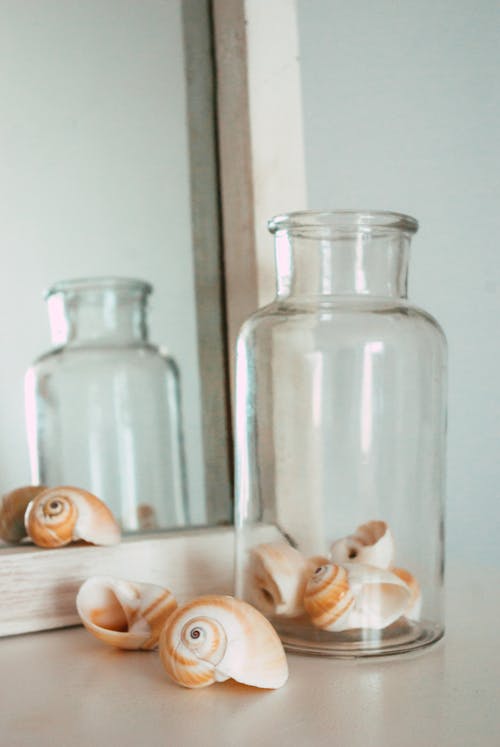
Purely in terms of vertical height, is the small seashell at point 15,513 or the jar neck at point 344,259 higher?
the jar neck at point 344,259

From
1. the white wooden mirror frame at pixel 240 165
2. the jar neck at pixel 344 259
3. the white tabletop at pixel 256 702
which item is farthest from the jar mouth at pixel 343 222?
the white tabletop at pixel 256 702

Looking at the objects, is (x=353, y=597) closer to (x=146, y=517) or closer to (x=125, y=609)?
(x=125, y=609)

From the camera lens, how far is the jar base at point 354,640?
59cm

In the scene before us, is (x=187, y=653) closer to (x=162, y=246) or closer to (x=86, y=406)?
(x=86, y=406)

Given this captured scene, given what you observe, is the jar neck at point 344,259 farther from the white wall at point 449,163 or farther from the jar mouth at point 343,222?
the white wall at point 449,163

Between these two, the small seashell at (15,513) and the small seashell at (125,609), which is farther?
the small seashell at (15,513)

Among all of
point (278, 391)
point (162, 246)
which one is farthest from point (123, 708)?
point (162, 246)

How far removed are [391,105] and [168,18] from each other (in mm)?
321

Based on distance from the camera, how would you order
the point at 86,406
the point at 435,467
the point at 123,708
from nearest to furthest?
the point at 123,708 → the point at 435,467 → the point at 86,406

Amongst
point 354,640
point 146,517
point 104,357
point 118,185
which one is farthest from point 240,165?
point 354,640

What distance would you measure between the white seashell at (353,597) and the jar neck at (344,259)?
0.66ft

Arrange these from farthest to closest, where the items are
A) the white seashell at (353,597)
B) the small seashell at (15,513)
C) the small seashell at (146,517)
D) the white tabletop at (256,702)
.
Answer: the small seashell at (146,517) < the small seashell at (15,513) < the white seashell at (353,597) < the white tabletop at (256,702)

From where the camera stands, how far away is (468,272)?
1103 millimetres

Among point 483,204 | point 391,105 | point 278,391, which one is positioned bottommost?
point 278,391
